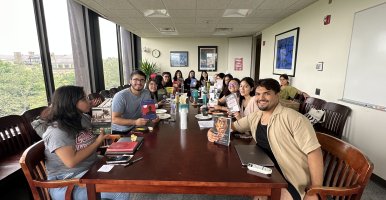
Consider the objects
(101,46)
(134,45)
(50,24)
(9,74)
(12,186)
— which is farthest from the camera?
(134,45)

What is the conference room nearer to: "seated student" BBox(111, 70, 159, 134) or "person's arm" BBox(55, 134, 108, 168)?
"person's arm" BBox(55, 134, 108, 168)

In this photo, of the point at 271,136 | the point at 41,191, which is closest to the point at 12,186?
the point at 41,191

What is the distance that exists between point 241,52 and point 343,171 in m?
6.61

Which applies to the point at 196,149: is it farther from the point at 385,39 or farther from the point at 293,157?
the point at 385,39

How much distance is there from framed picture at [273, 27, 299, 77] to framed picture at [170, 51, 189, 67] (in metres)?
3.67

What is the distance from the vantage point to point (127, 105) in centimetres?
220

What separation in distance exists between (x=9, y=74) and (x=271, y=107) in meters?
2.95

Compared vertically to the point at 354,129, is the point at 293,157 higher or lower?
higher

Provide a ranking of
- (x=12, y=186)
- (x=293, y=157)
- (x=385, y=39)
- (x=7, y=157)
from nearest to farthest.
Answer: (x=293, y=157)
(x=12, y=186)
(x=7, y=157)
(x=385, y=39)

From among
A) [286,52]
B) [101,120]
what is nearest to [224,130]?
[101,120]

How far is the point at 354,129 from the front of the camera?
2498 millimetres

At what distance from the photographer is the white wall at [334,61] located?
2213mm

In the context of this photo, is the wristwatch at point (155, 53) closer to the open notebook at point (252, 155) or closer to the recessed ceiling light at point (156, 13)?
the recessed ceiling light at point (156, 13)

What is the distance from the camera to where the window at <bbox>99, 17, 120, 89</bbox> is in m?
4.89
